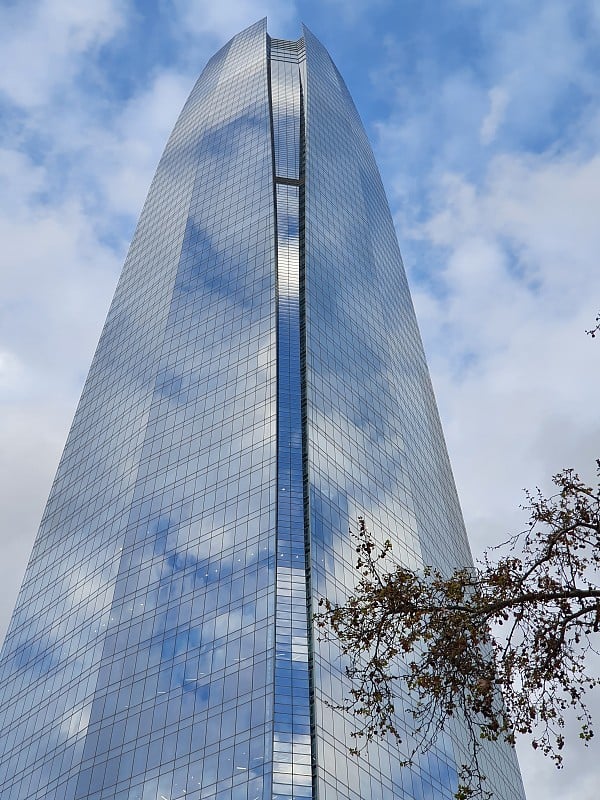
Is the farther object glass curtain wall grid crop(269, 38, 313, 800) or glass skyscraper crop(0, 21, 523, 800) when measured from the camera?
glass skyscraper crop(0, 21, 523, 800)

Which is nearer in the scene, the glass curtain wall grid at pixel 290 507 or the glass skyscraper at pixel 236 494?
the glass curtain wall grid at pixel 290 507

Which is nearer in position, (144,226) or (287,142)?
(287,142)

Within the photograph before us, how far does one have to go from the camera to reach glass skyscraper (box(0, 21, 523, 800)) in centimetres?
6650

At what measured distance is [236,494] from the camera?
274ft

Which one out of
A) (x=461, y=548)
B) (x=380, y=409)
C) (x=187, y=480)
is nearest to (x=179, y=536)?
(x=187, y=480)

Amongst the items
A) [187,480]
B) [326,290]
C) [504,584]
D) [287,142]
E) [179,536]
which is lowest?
[504,584]

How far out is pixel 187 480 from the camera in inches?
3543

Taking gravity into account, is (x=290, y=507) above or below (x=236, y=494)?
below

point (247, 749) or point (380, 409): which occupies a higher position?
point (380, 409)

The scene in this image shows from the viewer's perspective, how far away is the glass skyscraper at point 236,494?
66.5m

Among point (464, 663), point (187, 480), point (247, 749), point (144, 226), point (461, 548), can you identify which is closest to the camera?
point (464, 663)

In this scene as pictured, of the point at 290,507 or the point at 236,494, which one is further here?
the point at 236,494

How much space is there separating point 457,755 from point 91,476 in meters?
49.5

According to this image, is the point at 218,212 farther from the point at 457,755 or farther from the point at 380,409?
the point at 457,755
